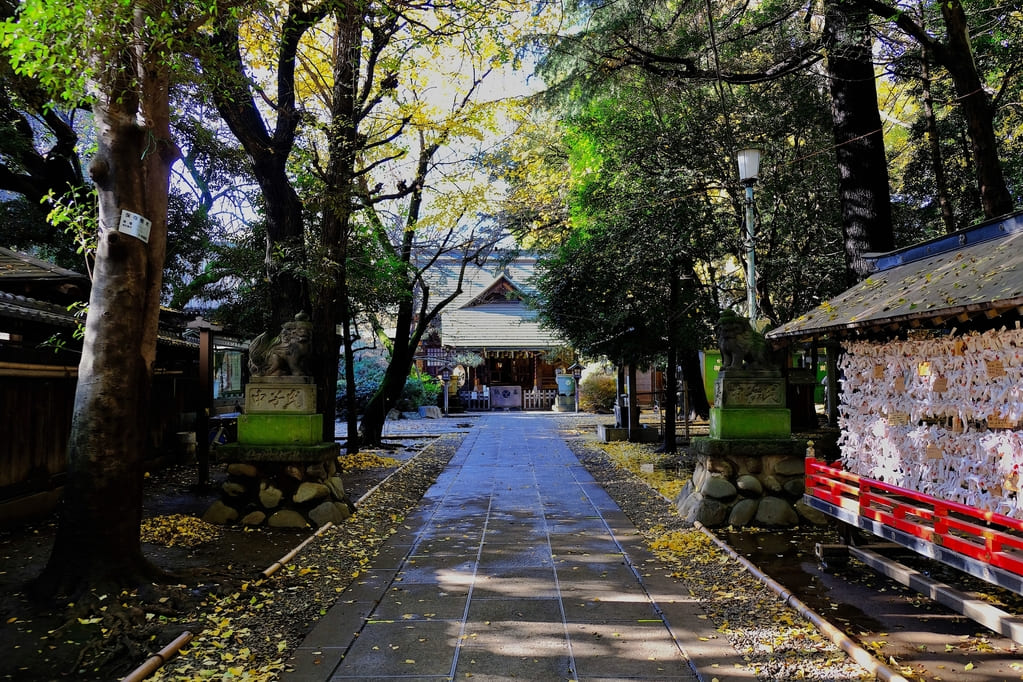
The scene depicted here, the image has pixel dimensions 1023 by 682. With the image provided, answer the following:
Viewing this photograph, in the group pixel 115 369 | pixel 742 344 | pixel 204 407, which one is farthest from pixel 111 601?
pixel 742 344

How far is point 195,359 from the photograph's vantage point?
53.2 ft

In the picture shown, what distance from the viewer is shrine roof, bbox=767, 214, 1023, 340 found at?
16.8ft

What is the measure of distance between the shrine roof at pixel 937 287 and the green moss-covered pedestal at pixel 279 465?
5875 mm

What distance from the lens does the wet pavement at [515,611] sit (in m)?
4.46

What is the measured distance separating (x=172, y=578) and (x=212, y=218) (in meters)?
13.1

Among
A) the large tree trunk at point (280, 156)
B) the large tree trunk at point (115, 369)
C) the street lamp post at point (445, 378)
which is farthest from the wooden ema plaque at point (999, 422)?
the street lamp post at point (445, 378)

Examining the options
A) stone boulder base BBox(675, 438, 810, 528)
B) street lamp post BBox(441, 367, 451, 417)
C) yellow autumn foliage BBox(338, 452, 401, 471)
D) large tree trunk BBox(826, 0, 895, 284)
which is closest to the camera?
stone boulder base BBox(675, 438, 810, 528)

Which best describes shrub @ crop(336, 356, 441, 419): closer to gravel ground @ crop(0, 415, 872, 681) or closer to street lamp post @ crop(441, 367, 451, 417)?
street lamp post @ crop(441, 367, 451, 417)

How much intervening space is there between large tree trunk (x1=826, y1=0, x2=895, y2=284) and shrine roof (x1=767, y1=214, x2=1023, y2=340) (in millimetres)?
2837

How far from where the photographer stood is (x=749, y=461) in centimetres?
909

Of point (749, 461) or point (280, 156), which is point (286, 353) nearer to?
point (280, 156)

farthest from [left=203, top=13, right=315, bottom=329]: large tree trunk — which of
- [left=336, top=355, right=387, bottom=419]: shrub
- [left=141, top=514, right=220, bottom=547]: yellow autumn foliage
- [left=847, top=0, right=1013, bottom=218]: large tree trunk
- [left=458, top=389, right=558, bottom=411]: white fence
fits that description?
[left=458, top=389, right=558, bottom=411]: white fence

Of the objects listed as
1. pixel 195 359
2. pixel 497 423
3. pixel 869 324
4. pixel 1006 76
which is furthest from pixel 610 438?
pixel 869 324

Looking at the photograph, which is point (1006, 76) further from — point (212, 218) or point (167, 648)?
point (212, 218)
